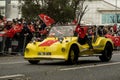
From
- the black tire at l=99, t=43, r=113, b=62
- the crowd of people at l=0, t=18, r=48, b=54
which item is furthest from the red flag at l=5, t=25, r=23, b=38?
the black tire at l=99, t=43, r=113, b=62

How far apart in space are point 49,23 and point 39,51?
6.61 m

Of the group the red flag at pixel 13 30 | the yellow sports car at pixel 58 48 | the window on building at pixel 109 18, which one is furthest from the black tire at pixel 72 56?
the window on building at pixel 109 18

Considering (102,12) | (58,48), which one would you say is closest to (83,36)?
(58,48)

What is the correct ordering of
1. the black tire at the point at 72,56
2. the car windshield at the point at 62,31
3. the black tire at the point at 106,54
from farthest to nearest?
1. the black tire at the point at 106,54
2. the car windshield at the point at 62,31
3. the black tire at the point at 72,56

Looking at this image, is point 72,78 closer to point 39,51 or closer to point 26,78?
point 26,78

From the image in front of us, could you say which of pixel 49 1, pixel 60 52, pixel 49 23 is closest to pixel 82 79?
pixel 60 52

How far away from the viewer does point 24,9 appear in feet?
141

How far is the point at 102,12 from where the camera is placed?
8788cm

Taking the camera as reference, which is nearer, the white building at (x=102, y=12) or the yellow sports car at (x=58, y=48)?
the yellow sports car at (x=58, y=48)

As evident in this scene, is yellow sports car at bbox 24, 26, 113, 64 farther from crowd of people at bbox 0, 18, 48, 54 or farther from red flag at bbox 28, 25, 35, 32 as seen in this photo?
red flag at bbox 28, 25, 35, 32

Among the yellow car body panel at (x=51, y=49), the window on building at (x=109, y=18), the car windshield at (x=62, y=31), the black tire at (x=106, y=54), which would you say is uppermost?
the car windshield at (x=62, y=31)

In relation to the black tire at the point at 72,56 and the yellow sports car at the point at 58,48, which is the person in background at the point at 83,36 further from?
the black tire at the point at 72,56

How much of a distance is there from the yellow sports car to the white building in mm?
65661

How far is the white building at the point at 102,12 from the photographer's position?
86.1m
